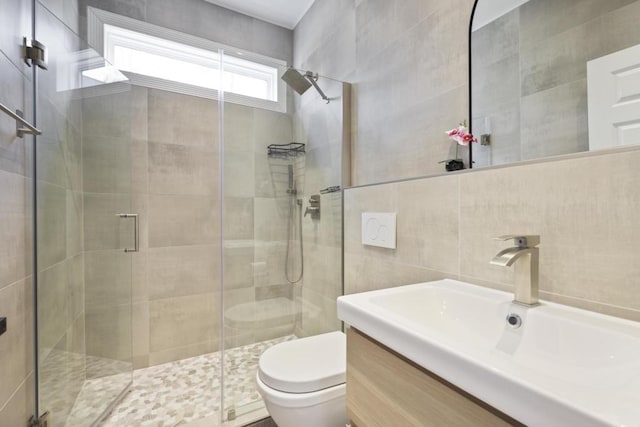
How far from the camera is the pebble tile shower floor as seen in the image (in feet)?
5.23

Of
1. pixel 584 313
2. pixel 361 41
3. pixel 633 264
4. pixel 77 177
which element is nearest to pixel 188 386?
pixel 77 177

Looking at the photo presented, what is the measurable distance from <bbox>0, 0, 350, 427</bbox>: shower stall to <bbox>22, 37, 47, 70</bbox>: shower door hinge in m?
0.01

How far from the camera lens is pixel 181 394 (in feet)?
5.95

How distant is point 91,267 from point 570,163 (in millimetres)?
2271

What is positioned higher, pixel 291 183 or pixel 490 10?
pixel 490 10

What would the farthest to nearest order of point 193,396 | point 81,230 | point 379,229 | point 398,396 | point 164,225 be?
point 164,225, point 193,396, point 81,230, point 379,229, point 398,396

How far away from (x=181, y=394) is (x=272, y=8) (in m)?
2.93

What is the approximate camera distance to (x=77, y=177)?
164cm

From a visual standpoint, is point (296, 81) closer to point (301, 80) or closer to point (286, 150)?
point (301, 80)

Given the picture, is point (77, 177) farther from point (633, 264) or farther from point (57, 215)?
point (633, 264)

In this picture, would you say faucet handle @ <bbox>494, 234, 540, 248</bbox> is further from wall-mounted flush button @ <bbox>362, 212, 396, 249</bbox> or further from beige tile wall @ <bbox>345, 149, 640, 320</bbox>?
wall-mounted flush button @ <bbox>362, 212, 396, 249</bbox>

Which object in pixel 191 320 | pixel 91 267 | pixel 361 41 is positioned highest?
pixel 361 41

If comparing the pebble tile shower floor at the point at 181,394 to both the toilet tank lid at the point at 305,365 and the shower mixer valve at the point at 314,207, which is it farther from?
the shower mixer valve at the point at 314,207

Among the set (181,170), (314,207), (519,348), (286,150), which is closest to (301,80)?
(286,150)
